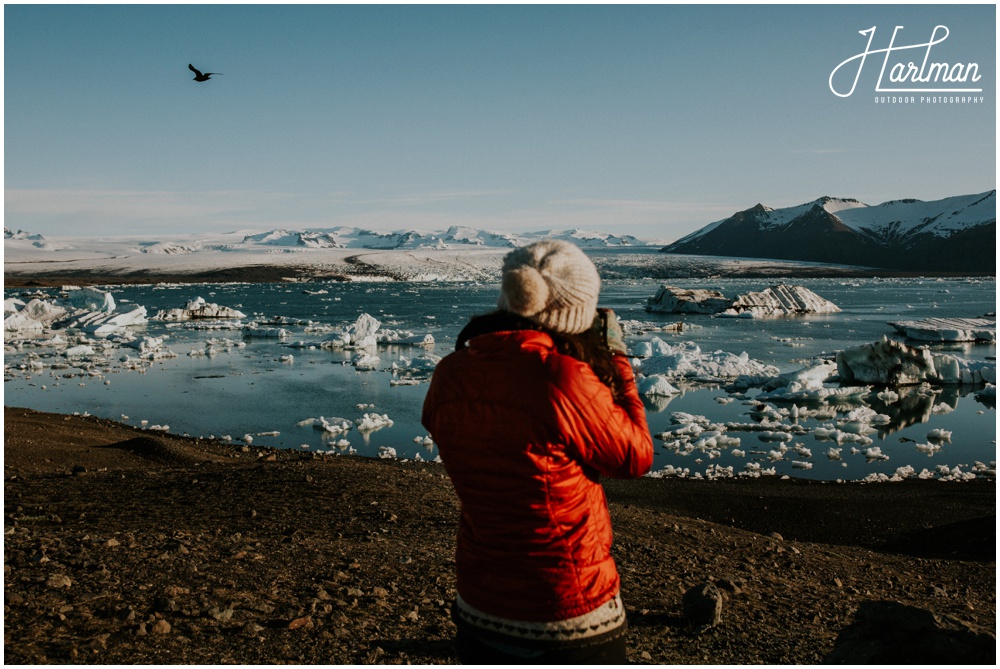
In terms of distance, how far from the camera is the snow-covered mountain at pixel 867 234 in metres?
120

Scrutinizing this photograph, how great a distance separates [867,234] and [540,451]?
150 m

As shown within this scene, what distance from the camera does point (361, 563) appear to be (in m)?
4.08

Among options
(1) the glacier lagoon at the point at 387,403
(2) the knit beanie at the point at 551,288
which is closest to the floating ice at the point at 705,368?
(1) the glacier lagoon at the point at 387,403

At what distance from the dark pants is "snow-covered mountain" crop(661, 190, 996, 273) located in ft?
413

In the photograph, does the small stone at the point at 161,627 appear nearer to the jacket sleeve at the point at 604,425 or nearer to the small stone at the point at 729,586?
the jacket sleeve at the point at 604,425

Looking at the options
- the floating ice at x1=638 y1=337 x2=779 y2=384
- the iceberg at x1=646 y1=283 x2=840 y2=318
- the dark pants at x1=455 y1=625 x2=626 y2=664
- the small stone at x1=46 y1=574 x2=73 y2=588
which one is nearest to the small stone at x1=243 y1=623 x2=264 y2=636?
the small stone at x1=46 y1=574 x2=73 y2=588

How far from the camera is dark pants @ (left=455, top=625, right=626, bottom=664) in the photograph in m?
1.74

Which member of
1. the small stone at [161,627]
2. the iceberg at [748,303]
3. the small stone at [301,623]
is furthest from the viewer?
the iceberg at [748,303]

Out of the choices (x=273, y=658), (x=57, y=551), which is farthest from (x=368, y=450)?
(x=273, y=658)

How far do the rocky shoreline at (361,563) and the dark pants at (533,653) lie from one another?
1.31 meters

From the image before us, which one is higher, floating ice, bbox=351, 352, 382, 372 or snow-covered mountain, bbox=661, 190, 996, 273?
snow-covered mountain, bbox=661, 190, 996, 273

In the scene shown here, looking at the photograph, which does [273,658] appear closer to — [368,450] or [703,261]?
[368,450]

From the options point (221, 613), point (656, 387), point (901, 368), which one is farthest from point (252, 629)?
point (901, 368)

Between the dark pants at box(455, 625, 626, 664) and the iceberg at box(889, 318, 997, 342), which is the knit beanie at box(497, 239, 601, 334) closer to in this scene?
the dark pants at box(455, 625, 626, 664)
